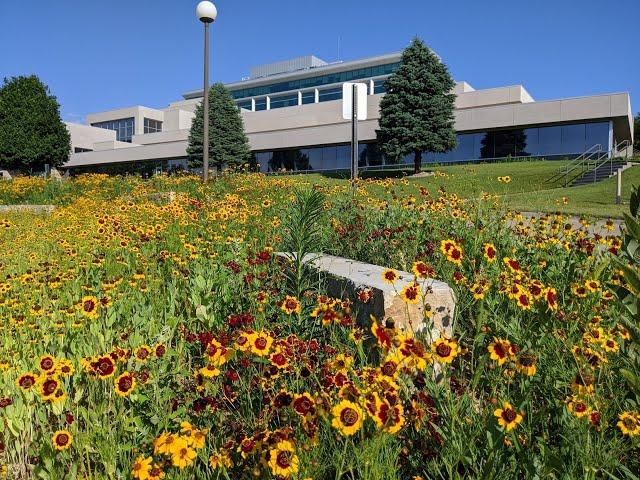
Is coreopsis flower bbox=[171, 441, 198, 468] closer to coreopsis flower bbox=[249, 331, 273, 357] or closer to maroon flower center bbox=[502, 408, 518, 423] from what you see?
coreopsis flower bbox=[249, 331, 273, 357]

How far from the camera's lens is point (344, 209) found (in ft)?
21.8

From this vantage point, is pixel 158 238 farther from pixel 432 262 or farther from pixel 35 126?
pixel 35 126

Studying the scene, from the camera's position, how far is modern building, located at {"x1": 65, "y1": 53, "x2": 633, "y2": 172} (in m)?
33.3

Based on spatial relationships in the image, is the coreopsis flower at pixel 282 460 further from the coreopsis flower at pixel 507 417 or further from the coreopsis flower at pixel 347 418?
the coreopsis flower at pixel 507 417

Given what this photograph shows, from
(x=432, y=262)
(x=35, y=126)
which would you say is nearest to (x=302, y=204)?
(x=432, y=262)

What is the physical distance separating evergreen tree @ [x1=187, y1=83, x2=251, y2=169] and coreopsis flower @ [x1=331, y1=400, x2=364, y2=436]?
37.3m

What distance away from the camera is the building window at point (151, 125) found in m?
72.7

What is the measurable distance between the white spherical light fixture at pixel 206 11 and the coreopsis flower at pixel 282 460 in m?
13.7

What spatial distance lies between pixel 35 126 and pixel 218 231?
40.2 meters

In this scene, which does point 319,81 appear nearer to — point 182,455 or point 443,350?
point 443,350

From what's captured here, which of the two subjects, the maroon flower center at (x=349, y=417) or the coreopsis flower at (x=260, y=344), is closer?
the maroon flower center at (x=349, y=417)

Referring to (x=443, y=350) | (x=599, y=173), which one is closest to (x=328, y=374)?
(x=443, y=350)

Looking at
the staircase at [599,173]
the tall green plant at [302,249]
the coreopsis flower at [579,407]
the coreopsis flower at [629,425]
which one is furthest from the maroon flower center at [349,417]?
the staircase at [599,173]

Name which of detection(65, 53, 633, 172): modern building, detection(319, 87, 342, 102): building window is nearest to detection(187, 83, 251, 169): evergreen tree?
detection(65, 53, 633, 172): modern building
